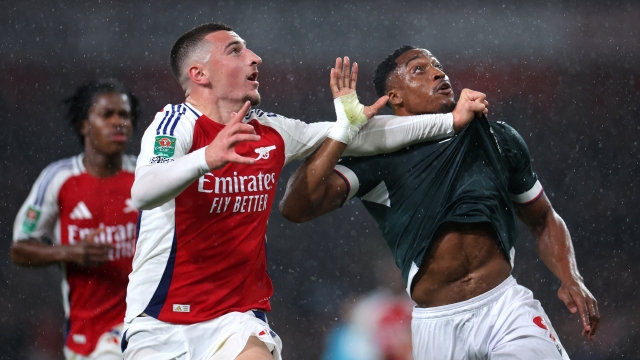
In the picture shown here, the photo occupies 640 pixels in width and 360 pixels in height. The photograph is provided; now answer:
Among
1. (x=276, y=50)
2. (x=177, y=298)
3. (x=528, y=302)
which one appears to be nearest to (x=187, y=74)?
(x=177, y=298)

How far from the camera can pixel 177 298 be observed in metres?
2.93

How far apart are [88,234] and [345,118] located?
1.39 meters

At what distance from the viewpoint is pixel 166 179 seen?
2625 millimetres

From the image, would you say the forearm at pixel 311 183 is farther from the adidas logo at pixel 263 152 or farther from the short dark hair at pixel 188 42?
the short dark hair at pixel 188 42

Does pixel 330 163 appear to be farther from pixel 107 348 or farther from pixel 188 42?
pixel 107 348

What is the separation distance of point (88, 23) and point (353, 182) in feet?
15.3

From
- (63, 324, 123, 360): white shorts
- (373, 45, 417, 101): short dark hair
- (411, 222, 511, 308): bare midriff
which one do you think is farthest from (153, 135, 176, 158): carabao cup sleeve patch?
(373, 45, 417, 101): short dark hair

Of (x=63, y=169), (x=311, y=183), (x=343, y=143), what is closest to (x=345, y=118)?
(x=343, y=143)

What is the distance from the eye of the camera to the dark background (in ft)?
21.4

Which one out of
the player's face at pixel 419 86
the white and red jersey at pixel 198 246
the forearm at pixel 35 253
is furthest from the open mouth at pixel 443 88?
the forearm at pixel 35 253

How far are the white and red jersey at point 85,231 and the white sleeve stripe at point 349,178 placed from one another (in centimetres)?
109

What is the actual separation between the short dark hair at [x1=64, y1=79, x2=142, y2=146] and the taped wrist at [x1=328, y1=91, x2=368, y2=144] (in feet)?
4.48

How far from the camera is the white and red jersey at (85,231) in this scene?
12.5ft

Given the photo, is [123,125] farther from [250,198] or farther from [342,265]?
[342,265]
